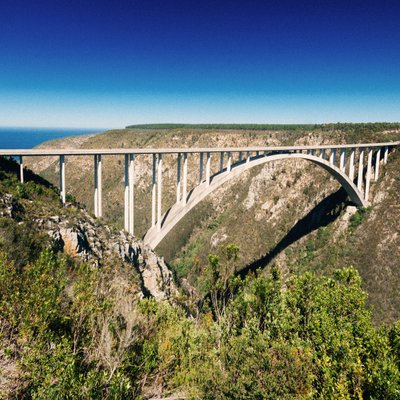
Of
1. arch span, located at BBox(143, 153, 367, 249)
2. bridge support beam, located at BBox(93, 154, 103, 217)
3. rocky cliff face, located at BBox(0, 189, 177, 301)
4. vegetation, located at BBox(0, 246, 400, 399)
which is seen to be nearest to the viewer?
vegetation, located at BBox(0, 246, 400, 399)

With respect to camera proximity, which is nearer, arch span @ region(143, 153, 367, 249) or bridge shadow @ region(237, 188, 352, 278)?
arch span @ region(143, 153, 367, 249)

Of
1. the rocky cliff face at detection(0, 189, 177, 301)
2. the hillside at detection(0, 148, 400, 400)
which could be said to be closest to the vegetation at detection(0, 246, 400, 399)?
→ the hillside at detection(0, 148, 400, 400)

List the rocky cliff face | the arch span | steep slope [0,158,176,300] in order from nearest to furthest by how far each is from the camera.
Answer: steep slope [0,158,176,300] < the rocky cliff face < the arch span

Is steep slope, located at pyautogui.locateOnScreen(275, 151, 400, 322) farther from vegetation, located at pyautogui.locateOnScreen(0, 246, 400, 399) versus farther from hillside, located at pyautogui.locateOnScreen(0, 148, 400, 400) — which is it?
hillside, located at pyautogui.locateOnScreen(0, 148, 400, 400)

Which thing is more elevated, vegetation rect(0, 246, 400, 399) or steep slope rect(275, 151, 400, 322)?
vegetation rect(0, 246, 400, 399)

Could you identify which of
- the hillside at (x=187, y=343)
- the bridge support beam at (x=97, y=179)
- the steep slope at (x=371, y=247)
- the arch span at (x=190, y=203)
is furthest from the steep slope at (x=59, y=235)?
the steep slope at (x=371, y=247)

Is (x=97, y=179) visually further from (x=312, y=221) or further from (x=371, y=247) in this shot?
(x=312, y=221)

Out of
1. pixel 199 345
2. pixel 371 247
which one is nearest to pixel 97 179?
pixel 199 345
